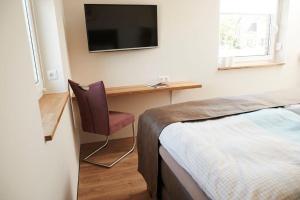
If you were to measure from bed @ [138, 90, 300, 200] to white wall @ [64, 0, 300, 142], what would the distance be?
49.1 inches

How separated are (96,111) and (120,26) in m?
1.08

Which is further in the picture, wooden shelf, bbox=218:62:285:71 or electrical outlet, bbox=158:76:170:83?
wooden shelf, bbox=218:62:285:71

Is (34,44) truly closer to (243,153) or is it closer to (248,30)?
(243,153)

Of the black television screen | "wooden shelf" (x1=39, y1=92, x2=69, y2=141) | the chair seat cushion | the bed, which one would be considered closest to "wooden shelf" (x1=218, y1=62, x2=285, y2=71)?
the black television screen

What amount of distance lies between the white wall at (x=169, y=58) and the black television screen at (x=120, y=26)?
0.40ft

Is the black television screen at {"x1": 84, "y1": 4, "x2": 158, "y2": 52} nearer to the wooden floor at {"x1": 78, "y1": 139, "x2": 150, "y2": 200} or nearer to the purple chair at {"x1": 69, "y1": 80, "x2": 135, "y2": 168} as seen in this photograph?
the purple chair at {"x1": 69, "y1": 80, "x2": 135, "y2": 168}

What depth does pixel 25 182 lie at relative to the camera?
29.4 inches

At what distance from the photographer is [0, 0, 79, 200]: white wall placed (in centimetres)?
63

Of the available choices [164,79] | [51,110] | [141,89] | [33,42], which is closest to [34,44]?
[33,42]

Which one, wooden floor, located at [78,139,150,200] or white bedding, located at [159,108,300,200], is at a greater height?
white bedding, located at [159,108,300,200]

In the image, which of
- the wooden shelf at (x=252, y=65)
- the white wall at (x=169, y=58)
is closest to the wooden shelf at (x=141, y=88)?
the white wall at (x=169, y=58)

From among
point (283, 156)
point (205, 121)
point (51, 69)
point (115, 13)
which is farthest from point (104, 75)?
point (283, 156)

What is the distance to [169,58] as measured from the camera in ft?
10.5

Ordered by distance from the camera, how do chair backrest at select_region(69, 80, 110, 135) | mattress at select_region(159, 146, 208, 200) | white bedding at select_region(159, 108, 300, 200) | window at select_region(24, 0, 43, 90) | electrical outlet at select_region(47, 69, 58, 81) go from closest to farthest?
white bedding at select_region(159, 108, 300, 200) → mattress at select_region(159, 146, 208, 200) → window at select_region(24, 0, 43, 90) → electrical outlet at select_region(47, 69, 58, 81) → chair backrest at select_region(69, 80, 110, 135)
